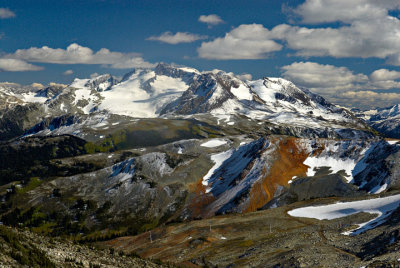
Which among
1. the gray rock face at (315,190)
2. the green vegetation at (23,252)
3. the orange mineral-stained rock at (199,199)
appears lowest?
Answer: the orange mineral-stained rock at (199,199)

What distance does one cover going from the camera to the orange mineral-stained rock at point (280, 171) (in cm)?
15362

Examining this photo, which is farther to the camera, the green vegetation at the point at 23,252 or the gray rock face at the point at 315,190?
the gray rock face at the point at 315,190

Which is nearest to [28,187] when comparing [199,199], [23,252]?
[199,199]

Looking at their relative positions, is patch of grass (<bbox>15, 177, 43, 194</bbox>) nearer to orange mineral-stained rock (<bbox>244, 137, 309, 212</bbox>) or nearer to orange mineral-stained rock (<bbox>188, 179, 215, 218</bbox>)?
orange mineral-stained rock (<bbox>188, 179, 215, 218</bbox>)

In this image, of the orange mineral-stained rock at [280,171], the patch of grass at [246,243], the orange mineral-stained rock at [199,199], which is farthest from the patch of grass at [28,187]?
the patch of grass at [246,243]

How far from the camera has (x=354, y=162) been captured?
176m

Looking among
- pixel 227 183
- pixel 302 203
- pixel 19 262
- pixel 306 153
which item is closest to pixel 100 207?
pixel 227 183

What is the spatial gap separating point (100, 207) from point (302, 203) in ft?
Answer: 343

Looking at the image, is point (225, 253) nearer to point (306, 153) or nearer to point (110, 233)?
point (110, 233)

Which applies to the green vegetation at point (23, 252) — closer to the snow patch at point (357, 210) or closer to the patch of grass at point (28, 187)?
the snow patch at point (357, 210)

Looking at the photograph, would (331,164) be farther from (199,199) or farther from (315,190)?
(199,199)

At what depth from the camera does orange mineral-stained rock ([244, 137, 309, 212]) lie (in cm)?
15362

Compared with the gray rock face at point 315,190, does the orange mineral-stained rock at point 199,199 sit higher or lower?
lower

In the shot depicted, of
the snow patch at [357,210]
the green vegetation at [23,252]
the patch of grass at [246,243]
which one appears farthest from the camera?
the snow patch at [357,210]
